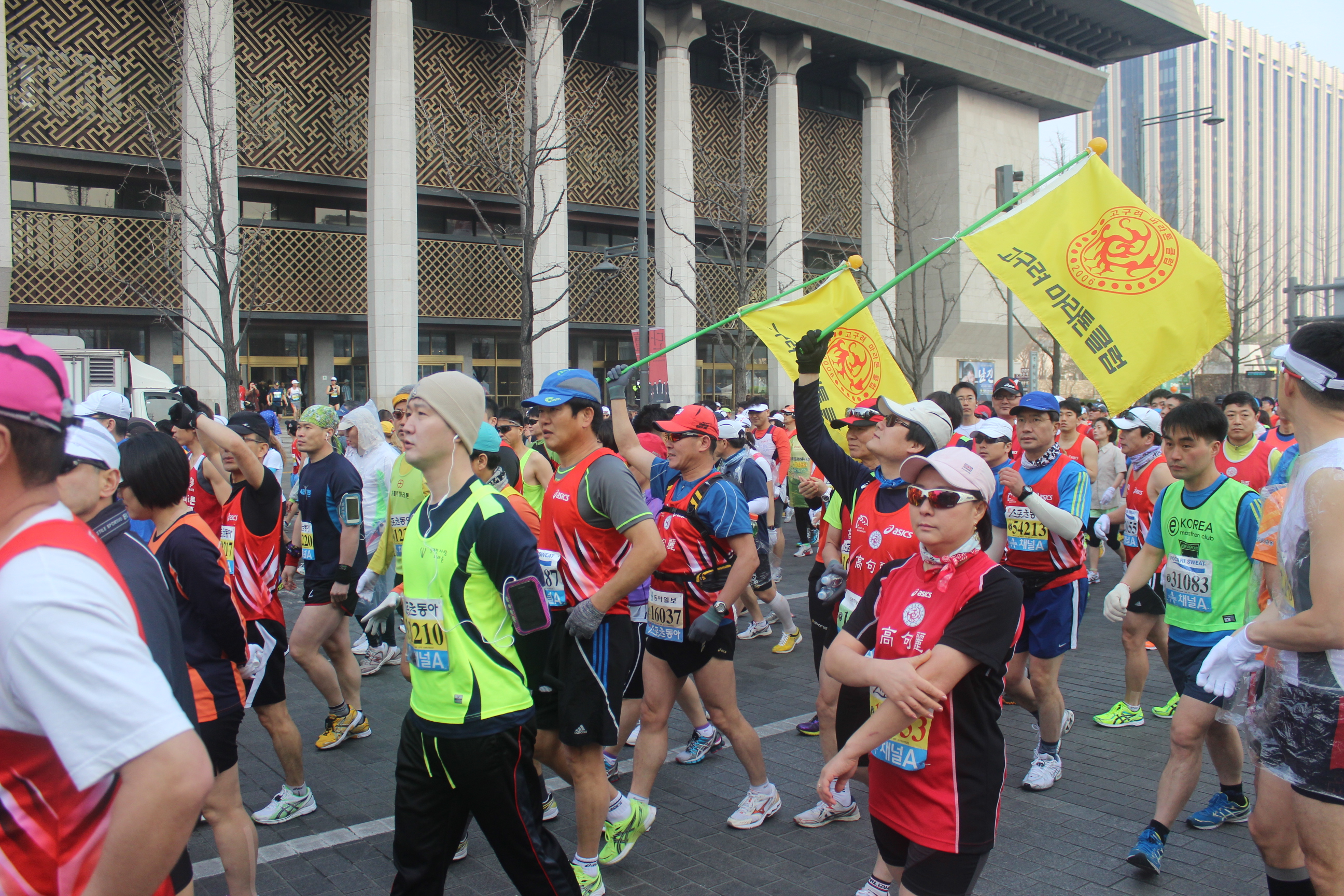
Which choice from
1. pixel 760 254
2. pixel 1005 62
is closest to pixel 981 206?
pixel 1005 62

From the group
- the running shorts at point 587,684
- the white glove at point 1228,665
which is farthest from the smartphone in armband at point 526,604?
the white glove at point 1228,665

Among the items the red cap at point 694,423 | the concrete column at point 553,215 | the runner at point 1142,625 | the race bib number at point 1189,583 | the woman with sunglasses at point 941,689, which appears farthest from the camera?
the concrete column at point 553,215

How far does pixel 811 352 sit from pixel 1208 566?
234 cm

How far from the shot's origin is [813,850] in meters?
4.74

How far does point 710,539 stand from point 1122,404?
2258 mm

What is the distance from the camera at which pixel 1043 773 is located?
549cm

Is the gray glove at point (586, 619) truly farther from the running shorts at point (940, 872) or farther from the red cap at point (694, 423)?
the running shorts at point (940, 872)

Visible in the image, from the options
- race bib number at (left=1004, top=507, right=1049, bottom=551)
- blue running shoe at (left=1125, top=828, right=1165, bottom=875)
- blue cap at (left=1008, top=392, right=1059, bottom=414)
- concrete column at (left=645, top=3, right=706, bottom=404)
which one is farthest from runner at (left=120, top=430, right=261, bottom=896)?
concrete column at (left=645, top=3, right=706, bottom=404)

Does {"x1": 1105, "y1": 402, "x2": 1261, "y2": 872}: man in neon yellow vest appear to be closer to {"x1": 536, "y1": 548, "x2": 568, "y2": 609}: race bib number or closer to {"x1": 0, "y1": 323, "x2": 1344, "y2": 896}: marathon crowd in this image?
{"x1": 0, "y1": 323, "x2": 1344, "y2": 896}: marathon crowd

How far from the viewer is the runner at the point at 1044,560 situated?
217 inches

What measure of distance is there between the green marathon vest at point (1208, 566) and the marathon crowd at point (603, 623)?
1 cm

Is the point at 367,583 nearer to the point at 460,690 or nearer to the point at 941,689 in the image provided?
the point at 460,690

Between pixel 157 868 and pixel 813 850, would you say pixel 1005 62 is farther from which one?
pixel 157 868

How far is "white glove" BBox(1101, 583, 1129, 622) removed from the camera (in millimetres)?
4758
